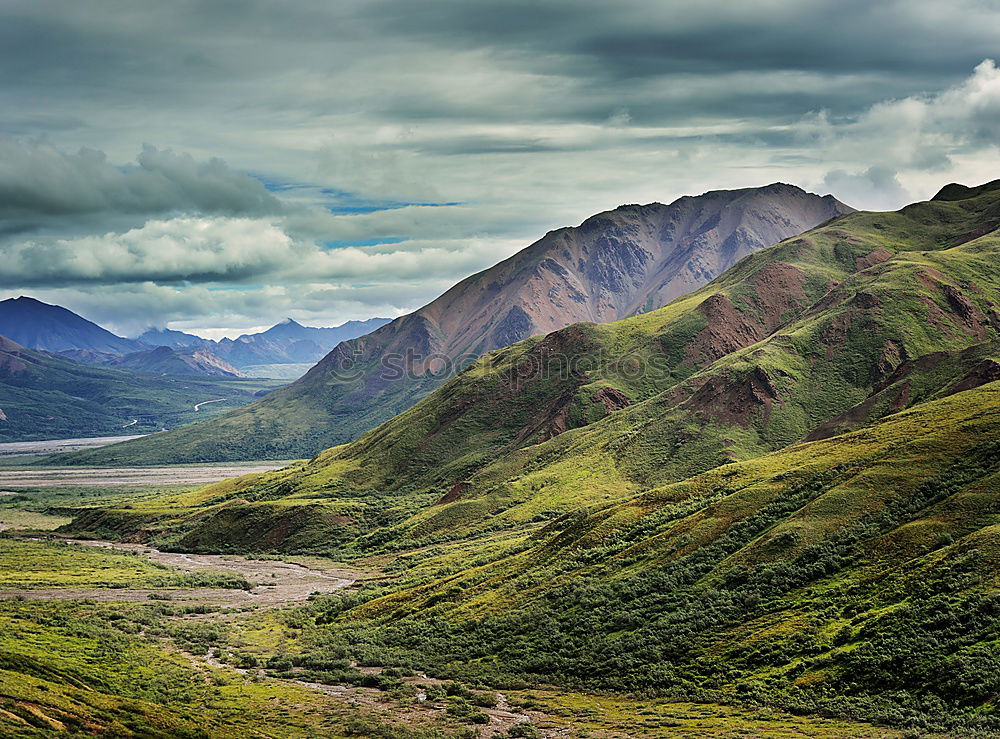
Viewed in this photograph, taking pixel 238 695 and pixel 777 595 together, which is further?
pixel 777 595

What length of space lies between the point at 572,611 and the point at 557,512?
87.9m

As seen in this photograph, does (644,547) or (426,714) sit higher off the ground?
(644,547)

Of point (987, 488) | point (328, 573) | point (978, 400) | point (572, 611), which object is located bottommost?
point (328, 573)

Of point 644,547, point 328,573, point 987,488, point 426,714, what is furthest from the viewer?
point 328,573

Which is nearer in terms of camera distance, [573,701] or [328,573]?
[573,701]

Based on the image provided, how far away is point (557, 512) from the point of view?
620 ft

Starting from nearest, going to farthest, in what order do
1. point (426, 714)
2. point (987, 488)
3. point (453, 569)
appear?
point (426, 714) < point (987, 488) < point (453, 569)

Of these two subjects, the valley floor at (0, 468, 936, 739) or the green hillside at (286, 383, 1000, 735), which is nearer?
the valley floor at (0, 468, 936, 739)

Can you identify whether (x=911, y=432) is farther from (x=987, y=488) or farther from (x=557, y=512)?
(x=557, y=512)

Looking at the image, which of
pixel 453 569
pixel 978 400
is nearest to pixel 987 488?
pixel 978 400

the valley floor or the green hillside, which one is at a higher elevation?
the green hillside

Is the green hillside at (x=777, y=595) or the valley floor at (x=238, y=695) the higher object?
the green hillside at (x=777, y=595)

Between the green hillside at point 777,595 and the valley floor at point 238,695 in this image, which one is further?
the green hillside at point 777,595

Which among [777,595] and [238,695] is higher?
[777,595]
